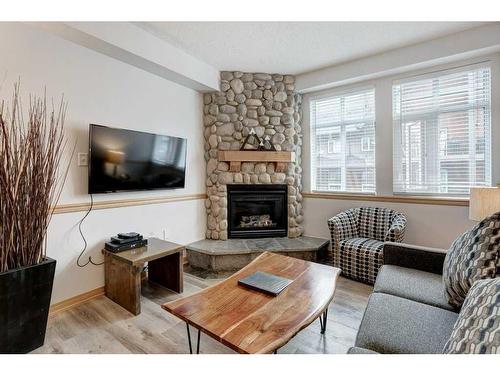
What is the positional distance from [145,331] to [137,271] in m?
0.47

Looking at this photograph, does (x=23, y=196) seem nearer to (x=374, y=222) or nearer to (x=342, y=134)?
(x=374, y=222)

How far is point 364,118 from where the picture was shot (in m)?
3.32

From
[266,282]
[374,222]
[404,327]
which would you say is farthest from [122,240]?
[374,222]

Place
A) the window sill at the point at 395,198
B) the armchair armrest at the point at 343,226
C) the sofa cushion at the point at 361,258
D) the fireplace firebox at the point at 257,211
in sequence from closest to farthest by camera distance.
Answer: the sofa cushion at the point at 361,258, the window sill at the point at 395,198, the armchair armrest at the point at 343,226, the fireplace firebox at the point at 257,211

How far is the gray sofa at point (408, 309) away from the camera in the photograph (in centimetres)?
113

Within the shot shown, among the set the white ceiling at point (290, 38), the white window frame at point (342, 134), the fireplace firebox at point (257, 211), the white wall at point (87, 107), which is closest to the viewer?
the white wall at point (87, 107)

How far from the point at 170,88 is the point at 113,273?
214 cm

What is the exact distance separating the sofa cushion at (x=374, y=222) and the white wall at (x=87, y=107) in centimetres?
230

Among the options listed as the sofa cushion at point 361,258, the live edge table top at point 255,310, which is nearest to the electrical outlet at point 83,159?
the live edge table top at point 255,310

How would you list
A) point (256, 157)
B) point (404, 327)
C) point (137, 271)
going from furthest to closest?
point (256, 157)
point (137, 271)
point (404, 327)

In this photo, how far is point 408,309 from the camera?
1.38 meters

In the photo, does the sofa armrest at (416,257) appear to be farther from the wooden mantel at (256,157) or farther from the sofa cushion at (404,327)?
the wooden mantel at (256,157)

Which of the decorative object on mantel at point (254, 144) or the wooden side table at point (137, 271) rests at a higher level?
the decorative object on mantel at point (254, 144)
